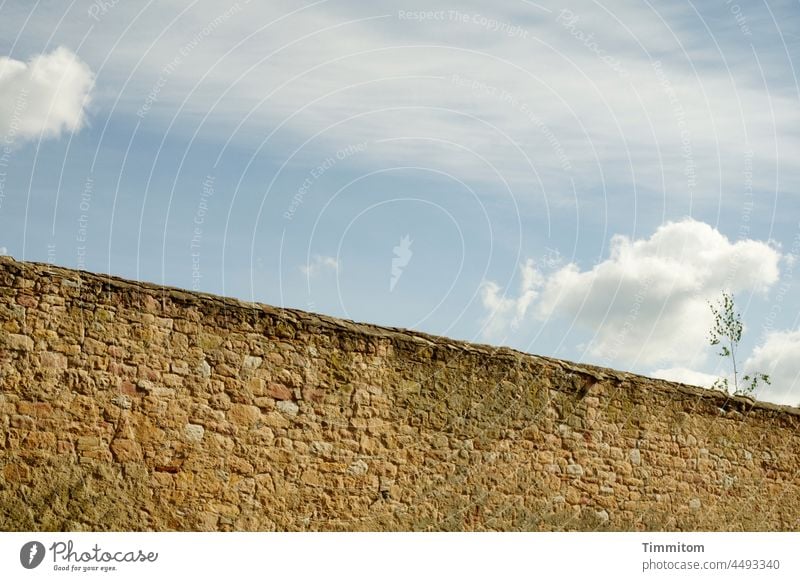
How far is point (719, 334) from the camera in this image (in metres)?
23.0

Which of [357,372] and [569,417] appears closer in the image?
[357,372]

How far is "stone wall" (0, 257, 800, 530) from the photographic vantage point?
8195 mm

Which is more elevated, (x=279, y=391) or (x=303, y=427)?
(x=279, y=391)

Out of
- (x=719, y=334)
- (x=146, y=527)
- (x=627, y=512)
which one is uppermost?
(x=719, y=334)

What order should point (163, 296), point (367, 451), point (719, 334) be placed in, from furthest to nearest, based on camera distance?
1. point (719, 334)
2. point (367, 451)
3. point (163, 296)

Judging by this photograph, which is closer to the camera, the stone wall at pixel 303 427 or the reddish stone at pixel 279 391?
the stone wall at pixel 303 427

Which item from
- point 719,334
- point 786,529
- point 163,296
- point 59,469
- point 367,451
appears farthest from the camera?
point 719,334

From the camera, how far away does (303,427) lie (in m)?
9.30

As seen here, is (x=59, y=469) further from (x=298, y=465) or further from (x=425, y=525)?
(x=425, y=525)

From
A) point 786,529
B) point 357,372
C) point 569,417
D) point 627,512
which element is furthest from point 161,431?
point 786,529

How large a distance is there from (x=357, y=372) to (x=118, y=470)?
101 inches

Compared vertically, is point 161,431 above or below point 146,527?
above

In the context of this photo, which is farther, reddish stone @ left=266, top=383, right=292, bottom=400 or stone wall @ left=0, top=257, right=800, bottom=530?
reddish stone @ left=266, top=383, right=292, bottom=400

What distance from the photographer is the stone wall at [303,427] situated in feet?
26.9
